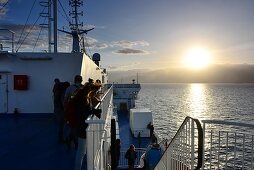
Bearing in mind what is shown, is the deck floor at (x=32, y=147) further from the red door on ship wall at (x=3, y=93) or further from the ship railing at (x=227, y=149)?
the ship railing at (x=227, y=149)

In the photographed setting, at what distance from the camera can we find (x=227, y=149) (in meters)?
6.07

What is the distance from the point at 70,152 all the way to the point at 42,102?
7702 millimetres

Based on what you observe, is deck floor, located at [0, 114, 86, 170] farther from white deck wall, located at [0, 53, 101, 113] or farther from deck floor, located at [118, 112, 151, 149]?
deck floor, located at [118, 112, 151, 149]

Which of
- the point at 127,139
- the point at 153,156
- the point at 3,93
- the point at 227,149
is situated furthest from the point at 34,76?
the point at 127,139

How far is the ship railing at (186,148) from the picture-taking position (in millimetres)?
5711

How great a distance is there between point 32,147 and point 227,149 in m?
6.18

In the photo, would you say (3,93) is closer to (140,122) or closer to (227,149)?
(227,149)

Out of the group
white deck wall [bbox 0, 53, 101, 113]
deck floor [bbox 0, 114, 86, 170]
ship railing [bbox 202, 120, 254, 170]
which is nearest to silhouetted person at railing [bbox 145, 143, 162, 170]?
ship railing [bbox 202, 120, 254, 170]

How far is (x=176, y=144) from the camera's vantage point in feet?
23.0

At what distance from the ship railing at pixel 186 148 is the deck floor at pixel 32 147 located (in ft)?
7.35

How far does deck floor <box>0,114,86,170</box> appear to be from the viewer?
804 centimetres

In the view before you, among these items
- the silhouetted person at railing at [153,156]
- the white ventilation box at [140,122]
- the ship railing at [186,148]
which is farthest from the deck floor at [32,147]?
the white ventilation box at [140,122]

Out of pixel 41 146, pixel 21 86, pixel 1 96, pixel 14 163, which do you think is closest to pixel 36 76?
pixel 21 86

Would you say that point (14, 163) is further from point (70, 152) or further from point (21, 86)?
point (21, 86)
